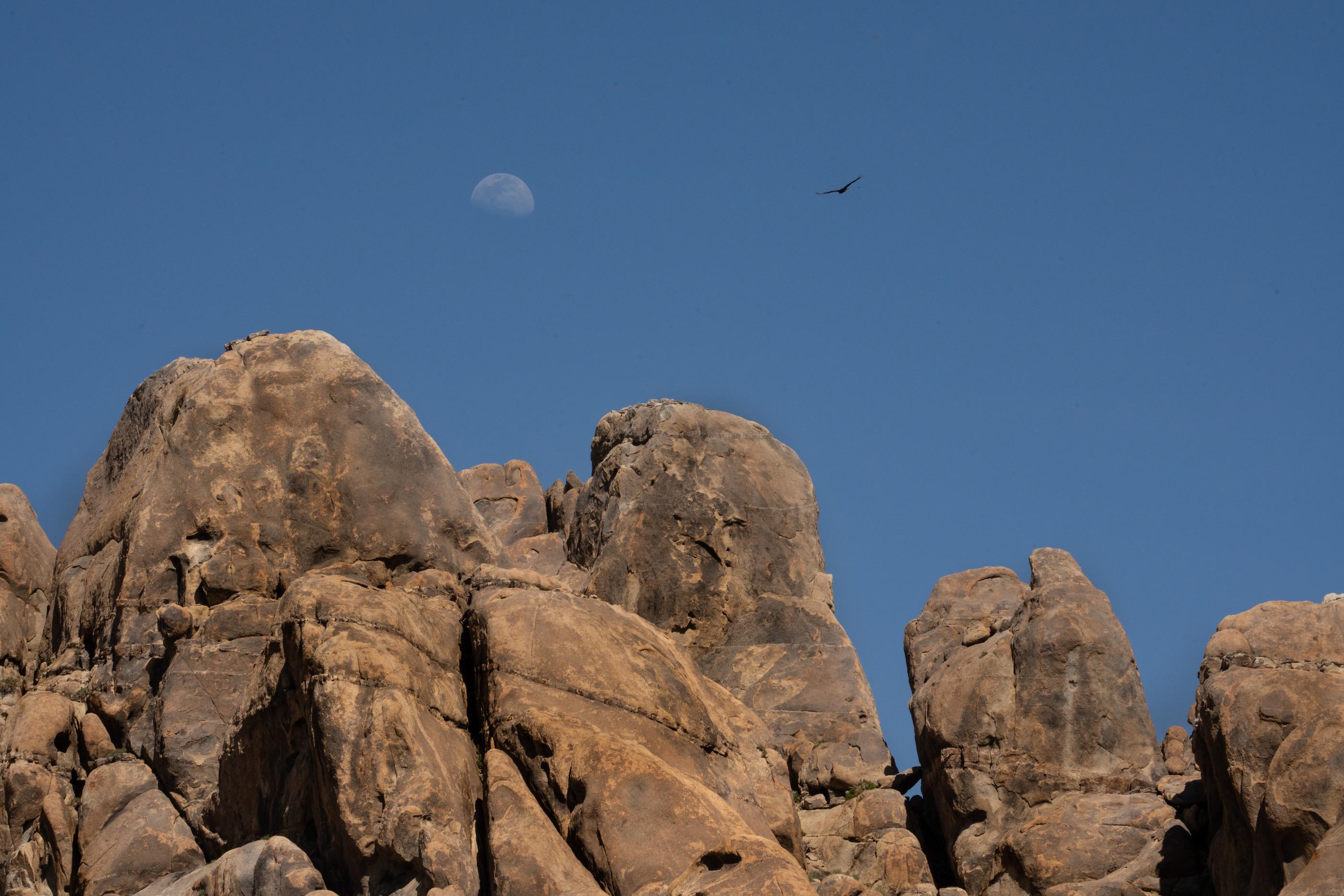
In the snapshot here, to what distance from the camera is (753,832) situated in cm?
2264

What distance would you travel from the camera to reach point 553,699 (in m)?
23.0

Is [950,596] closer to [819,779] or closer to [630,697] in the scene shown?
[819,779]

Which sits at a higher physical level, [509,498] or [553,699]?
[509,498]

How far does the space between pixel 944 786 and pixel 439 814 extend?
531 inches

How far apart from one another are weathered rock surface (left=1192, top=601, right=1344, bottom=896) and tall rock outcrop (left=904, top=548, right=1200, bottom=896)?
288 centimetres

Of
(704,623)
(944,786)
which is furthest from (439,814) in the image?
(704,623)

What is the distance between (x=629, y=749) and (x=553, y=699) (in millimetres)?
1373

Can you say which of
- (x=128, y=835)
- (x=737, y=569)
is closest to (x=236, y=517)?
(x=128, y=835)

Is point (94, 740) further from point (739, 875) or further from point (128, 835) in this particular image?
point (739, 875)

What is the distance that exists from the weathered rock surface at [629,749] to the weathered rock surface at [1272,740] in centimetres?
608

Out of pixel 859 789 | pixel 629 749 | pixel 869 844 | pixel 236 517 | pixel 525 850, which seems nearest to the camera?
pixel 525 850

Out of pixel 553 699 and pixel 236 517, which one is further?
pixel 236 517

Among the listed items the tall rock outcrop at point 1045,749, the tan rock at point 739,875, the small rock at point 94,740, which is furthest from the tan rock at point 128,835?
the tall rock outcrop at point 1045,749

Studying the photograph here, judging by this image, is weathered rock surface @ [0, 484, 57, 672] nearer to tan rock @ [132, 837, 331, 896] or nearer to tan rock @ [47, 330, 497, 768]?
tan rock @ [47, 330, 497, 768]
